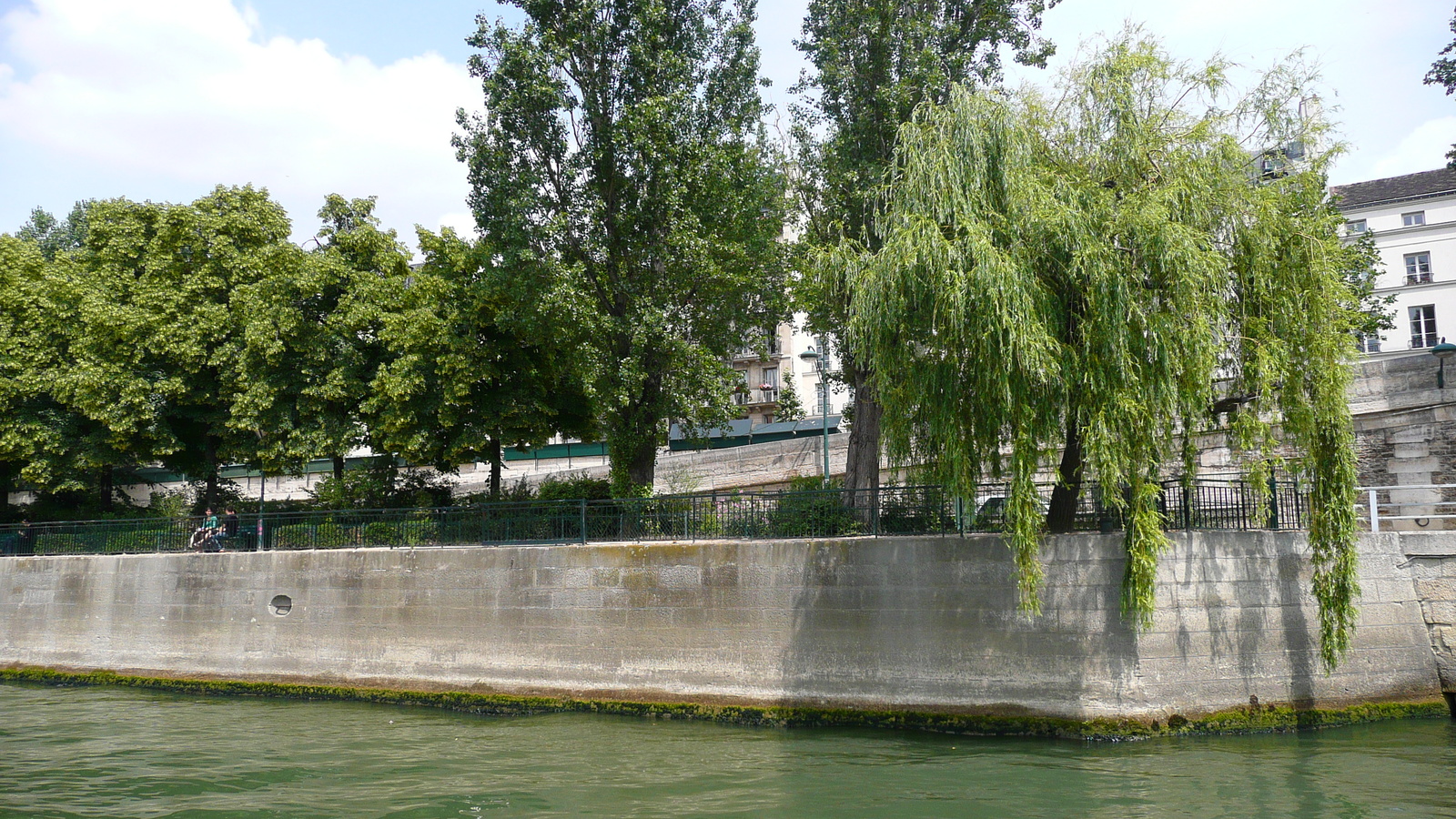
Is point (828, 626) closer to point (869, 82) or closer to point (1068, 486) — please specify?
point (1068, 486)

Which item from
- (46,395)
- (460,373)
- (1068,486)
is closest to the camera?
(1068,486)

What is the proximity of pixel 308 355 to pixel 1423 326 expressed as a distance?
45.0 meters

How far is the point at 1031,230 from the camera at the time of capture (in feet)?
49.0

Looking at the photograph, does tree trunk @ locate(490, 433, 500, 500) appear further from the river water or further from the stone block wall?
the stone block wall

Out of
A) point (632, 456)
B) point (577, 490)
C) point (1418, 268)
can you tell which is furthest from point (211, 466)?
point (1418, 268)

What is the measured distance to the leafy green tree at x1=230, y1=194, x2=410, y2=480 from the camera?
26.4 metres

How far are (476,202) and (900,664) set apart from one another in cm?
1321

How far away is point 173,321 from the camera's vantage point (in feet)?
92.2

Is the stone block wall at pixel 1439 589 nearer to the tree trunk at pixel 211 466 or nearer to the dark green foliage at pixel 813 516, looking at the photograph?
the dark green foliage at pixel 813 516

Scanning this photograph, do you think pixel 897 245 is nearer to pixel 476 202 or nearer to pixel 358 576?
pixel 476 202

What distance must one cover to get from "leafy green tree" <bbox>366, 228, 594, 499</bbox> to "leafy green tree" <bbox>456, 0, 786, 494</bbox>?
246 cm

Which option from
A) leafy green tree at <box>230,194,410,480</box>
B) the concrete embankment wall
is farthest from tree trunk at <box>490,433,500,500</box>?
the concrete embankment wall

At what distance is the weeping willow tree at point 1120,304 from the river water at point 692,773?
230 centimetres

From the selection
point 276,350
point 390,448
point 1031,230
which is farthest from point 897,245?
point 276,350
